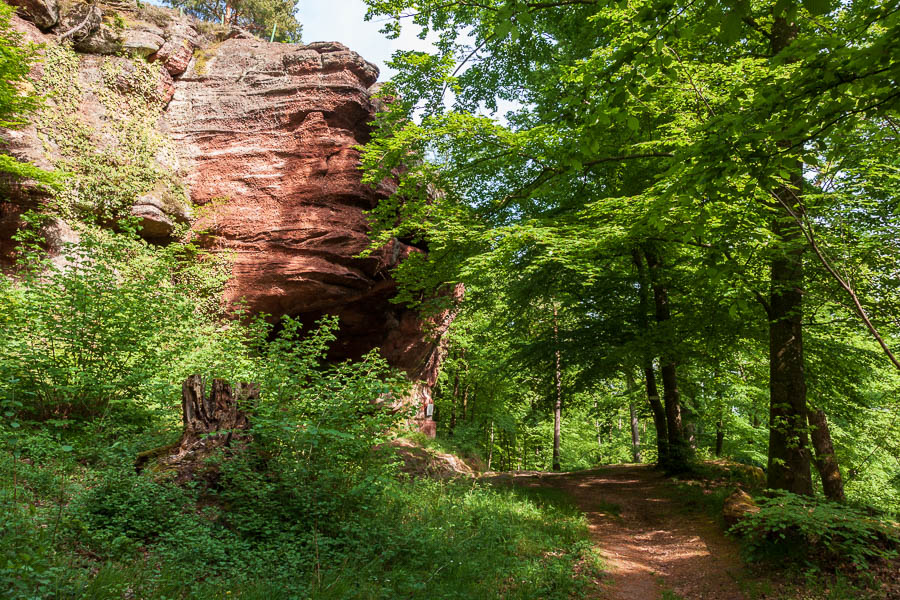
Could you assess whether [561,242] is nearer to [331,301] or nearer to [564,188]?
[564,188]

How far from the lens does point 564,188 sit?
33.0ft

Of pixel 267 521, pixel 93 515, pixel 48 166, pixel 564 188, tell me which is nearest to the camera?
pixel 93 515

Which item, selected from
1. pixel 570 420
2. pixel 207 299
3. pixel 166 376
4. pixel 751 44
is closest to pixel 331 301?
pixel 207 299

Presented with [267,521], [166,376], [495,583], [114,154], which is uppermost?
[114,154]

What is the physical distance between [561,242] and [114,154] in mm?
13515

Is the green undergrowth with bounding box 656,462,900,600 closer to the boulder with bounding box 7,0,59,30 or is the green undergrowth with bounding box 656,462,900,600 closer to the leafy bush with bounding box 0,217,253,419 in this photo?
the leafy bush with bounding box 0,217,253,419

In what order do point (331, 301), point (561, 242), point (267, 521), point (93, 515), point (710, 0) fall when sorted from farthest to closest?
point (331, 301) < point (561, 242) < point (267, 521) < point (93, 515) < point (710, 0)

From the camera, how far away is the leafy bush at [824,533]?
507 cm

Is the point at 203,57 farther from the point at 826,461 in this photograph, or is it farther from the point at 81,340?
the point at 826,461

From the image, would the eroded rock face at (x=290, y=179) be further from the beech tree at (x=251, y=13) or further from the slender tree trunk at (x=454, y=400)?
the beech tree at (x=251, y=13)

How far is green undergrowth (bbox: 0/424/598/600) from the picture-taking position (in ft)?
10.6

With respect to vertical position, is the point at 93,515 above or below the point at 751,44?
below

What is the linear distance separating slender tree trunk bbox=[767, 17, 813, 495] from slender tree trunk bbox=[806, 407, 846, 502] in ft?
5.42

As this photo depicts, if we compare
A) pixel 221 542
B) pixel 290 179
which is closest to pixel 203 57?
pixel 290 179
